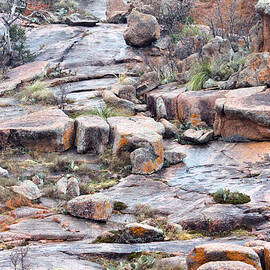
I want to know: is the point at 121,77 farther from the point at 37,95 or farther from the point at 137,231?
the point at 137,231

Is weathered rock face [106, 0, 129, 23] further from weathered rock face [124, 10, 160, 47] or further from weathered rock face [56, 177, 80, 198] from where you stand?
weathered rock face [56, 177, 80, 198]

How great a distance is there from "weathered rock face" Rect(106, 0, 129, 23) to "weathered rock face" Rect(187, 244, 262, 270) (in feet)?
71.3

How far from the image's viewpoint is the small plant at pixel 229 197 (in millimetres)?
7304

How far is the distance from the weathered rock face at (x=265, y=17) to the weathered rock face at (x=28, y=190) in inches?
298

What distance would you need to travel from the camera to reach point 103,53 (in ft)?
64.2

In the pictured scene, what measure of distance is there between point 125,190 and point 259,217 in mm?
2857

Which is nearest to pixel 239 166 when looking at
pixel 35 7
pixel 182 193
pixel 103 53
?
pixel 182 193

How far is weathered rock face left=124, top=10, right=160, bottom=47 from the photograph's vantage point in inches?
746

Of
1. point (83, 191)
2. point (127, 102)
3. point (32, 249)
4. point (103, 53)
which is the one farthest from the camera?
point (103, 53)

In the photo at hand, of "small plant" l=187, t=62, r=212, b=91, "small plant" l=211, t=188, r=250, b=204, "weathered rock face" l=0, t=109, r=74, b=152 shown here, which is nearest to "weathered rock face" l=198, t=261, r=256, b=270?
"small plant" l=211, t=188, r=250, b=204

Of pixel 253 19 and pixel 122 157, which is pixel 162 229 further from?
pixel 253 19

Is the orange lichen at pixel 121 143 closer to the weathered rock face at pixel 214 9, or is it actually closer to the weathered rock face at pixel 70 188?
the weathered rock face at pixel 70 188

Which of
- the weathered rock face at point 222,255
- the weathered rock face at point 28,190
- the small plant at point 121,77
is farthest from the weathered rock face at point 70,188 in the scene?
the small plant at point 121,77

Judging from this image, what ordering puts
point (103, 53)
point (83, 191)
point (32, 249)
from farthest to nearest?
1. point (103, 53)
2. point (83, 191)
3. point (32, 249)
